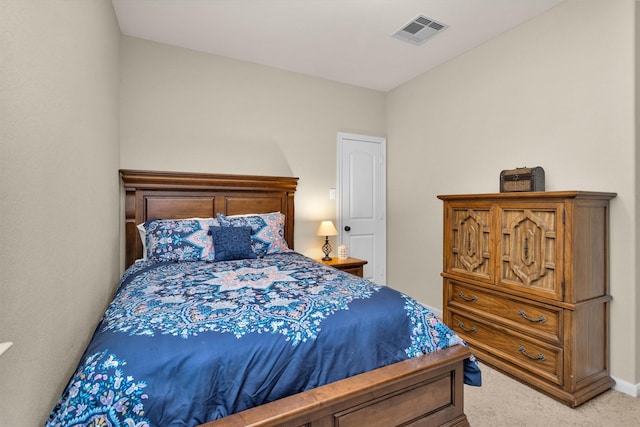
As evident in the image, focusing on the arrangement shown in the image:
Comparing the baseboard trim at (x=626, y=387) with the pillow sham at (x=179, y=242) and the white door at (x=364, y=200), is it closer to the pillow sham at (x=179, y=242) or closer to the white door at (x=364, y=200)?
the white door at (x=364, y=200)

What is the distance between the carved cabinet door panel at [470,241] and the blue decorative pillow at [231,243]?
1.75 meters

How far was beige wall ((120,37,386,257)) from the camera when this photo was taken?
3.00 metres

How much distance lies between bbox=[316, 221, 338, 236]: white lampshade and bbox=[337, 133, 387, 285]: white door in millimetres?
382

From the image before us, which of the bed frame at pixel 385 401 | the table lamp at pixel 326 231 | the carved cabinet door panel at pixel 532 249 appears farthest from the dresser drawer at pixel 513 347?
the table lamp at pixel 326 231

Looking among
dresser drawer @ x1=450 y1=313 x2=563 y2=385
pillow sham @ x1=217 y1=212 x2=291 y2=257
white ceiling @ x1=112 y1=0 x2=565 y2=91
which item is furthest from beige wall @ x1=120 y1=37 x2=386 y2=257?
dresser drawer @ x1=450 y1=313 x2=563 y2=385

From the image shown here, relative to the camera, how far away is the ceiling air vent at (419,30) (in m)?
2.69

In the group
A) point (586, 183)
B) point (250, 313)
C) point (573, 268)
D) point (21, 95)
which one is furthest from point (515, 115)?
point (21, 95)

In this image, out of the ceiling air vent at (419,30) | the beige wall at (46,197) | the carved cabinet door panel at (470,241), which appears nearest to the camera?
the beige wall at (46,197)

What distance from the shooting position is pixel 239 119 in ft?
11.2

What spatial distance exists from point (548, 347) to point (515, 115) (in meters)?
1.86

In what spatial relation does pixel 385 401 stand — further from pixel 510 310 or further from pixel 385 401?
pixel 510 310

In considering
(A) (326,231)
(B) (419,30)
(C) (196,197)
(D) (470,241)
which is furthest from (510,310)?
(C) (196,197)

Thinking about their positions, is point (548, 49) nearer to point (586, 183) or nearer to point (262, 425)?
point (586, 183)

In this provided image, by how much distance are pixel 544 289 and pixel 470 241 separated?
65 centimetres
